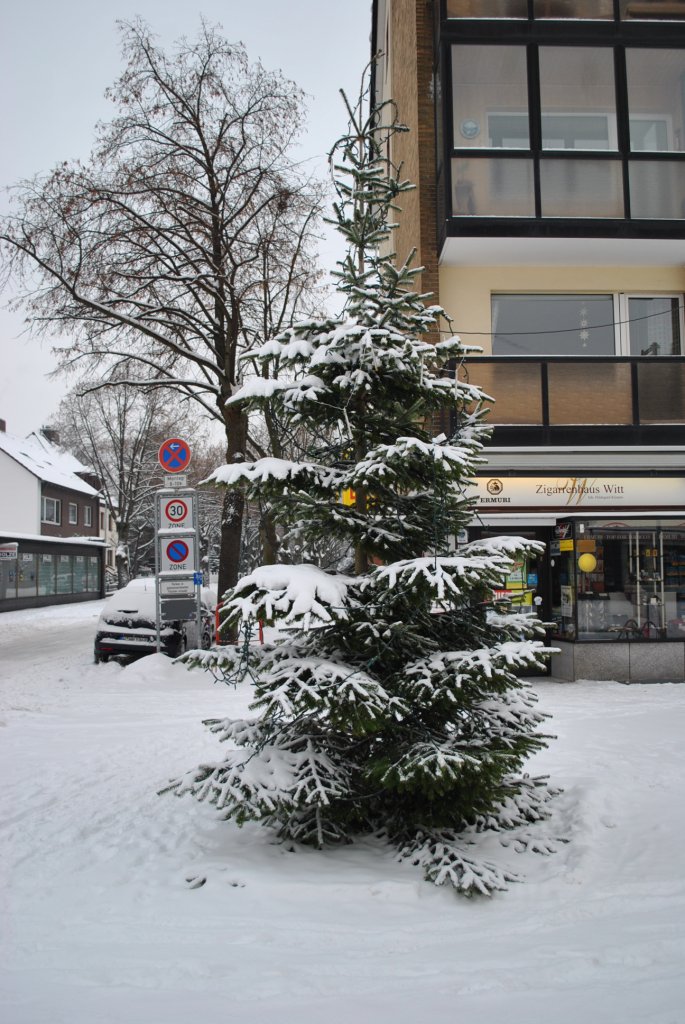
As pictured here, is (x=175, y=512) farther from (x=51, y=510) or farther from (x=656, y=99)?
(x=51, y=510)

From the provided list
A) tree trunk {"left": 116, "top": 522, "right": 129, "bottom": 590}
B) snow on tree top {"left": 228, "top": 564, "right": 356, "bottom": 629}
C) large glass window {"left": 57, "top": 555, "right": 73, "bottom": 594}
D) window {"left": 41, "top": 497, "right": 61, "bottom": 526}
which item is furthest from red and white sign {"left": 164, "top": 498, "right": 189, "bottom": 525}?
window {"left": 41, "top": 497, "right": 61, "bottom": 526}

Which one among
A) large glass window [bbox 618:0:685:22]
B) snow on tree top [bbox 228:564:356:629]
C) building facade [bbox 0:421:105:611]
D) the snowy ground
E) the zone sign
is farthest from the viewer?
building facade [bbox 0:421:105:611]

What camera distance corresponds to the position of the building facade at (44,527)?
33.2 metres

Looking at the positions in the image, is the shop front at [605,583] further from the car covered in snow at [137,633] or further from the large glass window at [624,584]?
the car covered in snow at [137,633]

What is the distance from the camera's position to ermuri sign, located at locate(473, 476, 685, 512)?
1246 cm

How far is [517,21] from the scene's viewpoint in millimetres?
12750

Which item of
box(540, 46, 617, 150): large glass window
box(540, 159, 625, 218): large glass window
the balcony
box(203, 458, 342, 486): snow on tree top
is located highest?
box(540, 46, 617, 150): large glass window

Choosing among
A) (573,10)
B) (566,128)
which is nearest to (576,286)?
(566,128)

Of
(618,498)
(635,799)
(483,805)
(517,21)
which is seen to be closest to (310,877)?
(483,805)

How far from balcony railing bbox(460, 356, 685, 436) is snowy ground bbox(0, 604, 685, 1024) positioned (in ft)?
22.4

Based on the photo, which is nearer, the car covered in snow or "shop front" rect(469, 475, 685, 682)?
"shop front" rect(469, 475, 685, 682)

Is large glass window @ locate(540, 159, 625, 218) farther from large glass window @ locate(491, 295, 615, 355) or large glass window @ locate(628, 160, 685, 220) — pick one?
large glass window @ locate(491, 295, 615, 355)

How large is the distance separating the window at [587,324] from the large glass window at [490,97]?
2.47m

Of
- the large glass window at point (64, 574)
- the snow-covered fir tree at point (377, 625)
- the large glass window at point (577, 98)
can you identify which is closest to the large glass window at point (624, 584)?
the large glass window at point (577, 98)
